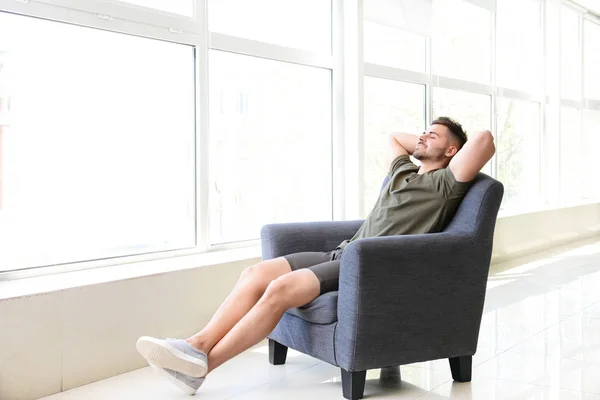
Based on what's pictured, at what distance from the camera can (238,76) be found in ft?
13.9

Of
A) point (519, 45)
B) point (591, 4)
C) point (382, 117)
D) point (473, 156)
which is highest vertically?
A: point (591, 4)

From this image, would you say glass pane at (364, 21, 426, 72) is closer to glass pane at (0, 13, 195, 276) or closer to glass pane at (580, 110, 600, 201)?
glass pane at (0, 13, 195, 276)

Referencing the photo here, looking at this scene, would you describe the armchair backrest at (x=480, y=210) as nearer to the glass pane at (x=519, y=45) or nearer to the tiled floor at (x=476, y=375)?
the tiled floor at (x=476, y=375)

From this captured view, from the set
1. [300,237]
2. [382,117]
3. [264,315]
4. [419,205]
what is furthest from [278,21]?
[264,315]

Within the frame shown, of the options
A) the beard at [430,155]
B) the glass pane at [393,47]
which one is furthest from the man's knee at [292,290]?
the glass pane at [393,47]

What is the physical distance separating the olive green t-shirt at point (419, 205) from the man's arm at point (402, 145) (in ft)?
1.10

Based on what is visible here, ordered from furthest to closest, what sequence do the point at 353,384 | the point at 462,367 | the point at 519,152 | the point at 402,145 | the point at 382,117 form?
1. the point at 519,152
2. the point at 382,117
3. the point at 402,145
4. the point at 462,367
5. the point at 353,384

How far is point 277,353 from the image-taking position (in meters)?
3.32

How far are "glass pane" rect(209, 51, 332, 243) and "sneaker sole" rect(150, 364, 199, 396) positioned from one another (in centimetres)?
142

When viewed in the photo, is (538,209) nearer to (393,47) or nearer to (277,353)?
(393,47)

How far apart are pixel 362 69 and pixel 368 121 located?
0.53 m

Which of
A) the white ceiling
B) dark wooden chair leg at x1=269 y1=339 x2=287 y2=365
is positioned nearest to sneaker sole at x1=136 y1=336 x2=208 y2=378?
dark wooden chair leg at x1=269 y1=339 x2=287 y2=365

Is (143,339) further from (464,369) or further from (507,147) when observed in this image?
(507,147)

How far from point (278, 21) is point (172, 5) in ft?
3.11
